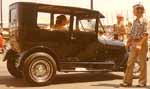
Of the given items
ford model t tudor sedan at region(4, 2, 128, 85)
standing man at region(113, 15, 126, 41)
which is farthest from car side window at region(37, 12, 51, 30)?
standing man at region(113, 15, 126, 41)

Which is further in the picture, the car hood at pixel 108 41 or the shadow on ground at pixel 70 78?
the car hood at pixel 108 41

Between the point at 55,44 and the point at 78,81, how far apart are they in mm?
1338

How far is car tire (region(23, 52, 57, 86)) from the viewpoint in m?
11.6

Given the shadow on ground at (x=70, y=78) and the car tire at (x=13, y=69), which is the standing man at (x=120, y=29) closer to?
the shadow on ground at (x=70, y=78)

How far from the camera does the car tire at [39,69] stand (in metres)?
11.6

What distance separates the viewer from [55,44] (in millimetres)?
12141

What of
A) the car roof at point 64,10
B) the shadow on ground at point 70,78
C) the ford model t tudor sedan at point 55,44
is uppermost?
the car roof at point 64,10

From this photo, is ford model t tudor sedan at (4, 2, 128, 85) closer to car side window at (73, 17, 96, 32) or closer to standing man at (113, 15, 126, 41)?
car side window at (73, 17, 96, 32)

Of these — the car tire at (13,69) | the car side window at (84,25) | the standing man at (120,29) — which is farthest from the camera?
the standing man at (120,29)

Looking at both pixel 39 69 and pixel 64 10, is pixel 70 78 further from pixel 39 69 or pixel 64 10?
pixel 64 10

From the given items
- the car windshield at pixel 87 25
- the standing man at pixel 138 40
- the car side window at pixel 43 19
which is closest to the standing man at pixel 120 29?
the car windshield at pixel 87 25

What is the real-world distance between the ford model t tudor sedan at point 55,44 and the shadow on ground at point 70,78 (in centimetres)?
33

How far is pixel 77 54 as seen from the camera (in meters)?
12.5

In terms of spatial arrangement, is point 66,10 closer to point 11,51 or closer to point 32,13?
point 32,13
